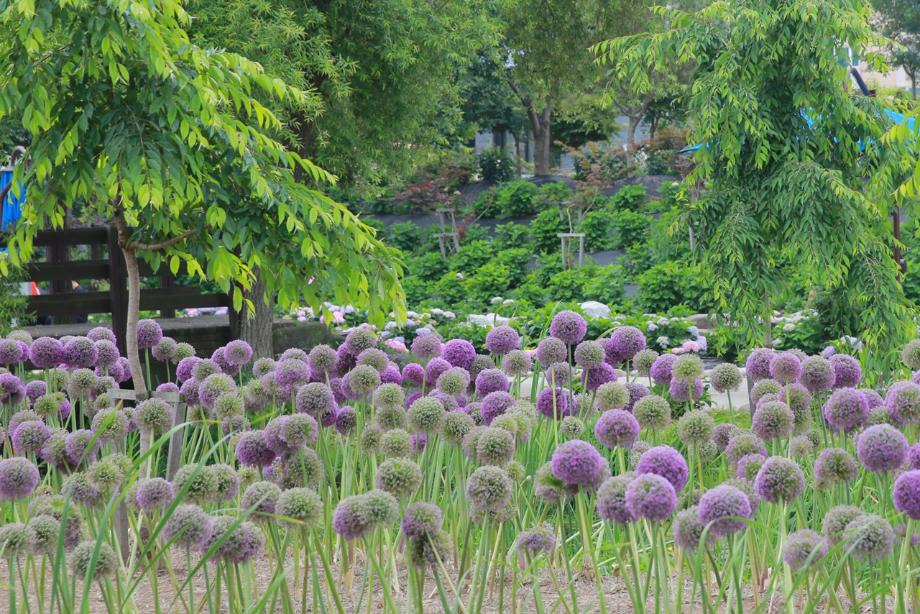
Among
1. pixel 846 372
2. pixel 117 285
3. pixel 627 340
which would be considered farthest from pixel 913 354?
pixel 117 285

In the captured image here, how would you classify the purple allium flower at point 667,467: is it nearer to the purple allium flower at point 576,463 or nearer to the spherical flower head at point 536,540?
the purple allium flower at point 576,463

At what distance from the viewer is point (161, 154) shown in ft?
10.0

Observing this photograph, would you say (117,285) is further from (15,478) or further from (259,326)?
(15,478)

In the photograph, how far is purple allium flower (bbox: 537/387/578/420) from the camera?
10.6ft

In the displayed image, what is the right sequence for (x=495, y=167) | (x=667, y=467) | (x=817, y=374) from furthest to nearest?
(x=495, y=167) < (x=817, y=374) < (x=667, y=467)

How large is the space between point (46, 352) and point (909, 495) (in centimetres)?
282

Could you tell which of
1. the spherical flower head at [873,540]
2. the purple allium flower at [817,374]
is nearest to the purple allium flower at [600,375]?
the purple allium flower at [817,374]

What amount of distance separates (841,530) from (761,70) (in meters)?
4.30

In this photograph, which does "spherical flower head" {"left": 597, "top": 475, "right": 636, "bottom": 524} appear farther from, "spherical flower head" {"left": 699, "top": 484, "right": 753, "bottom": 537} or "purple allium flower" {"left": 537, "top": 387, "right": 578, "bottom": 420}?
"purple allium flower" {"left": 537, "top": 387, "right": 578, "bottom": 420}

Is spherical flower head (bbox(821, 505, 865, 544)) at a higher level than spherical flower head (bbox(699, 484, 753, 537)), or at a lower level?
lower

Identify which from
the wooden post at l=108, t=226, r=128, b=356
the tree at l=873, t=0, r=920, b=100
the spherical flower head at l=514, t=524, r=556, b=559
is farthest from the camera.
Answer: the tree at l=873, t=0, r=920, b=100

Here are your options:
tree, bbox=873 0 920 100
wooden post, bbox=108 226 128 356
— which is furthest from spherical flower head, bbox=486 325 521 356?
tree, bbox=873 0 920 100

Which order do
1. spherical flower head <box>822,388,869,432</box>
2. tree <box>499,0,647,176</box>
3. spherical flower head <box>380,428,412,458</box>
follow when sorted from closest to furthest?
spherical flower head <box>380,428,412,458</box> → spherical flower head <box>822,388,869,432</box> → tree <box>499,0,647,176</box>

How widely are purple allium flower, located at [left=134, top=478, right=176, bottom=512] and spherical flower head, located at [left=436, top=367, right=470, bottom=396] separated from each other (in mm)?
991
